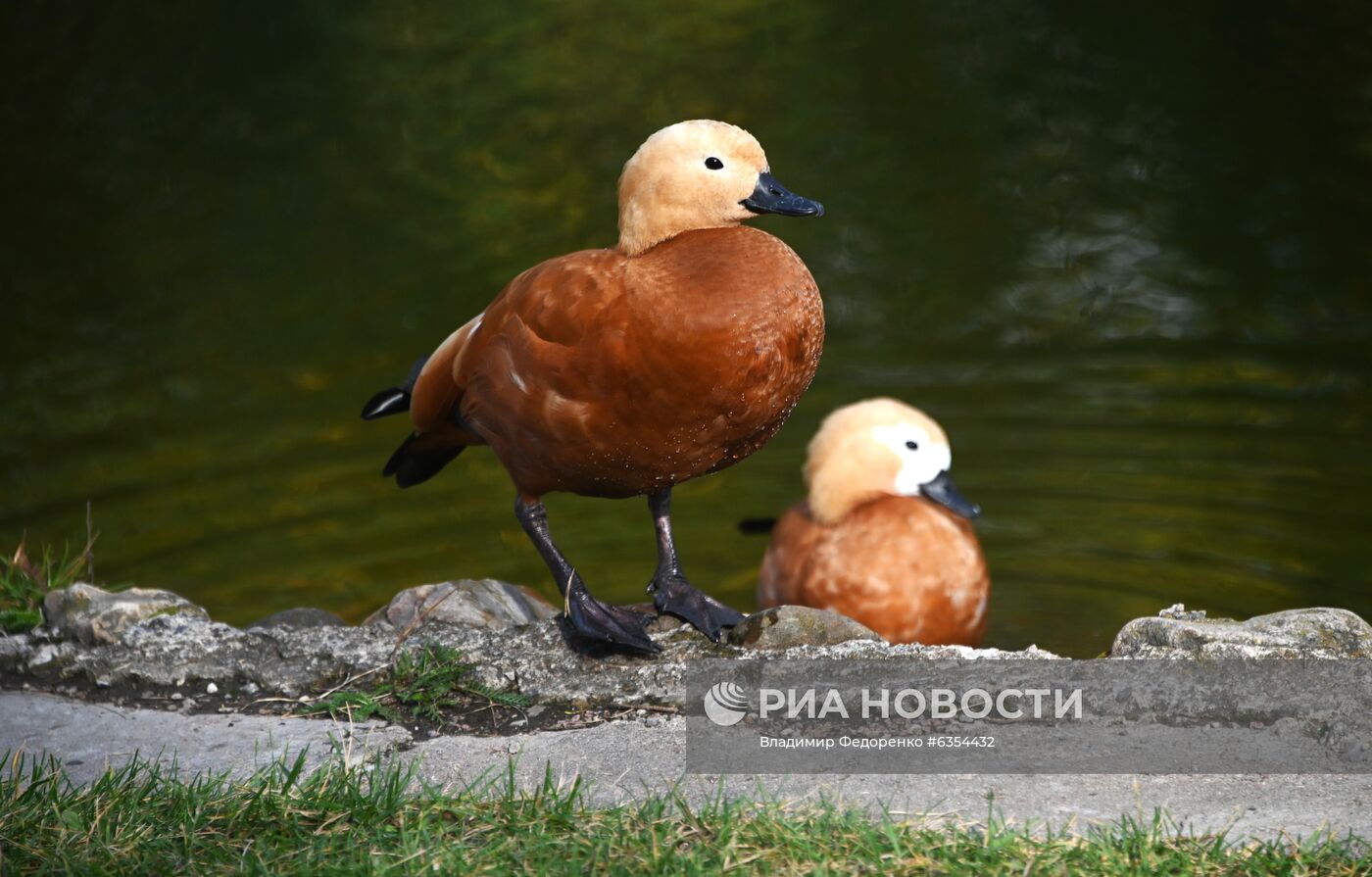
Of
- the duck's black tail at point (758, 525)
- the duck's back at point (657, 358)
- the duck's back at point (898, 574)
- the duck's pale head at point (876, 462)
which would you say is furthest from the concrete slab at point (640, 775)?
the duck's black tail at point (758, 525)

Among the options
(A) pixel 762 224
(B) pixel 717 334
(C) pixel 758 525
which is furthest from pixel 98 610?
(A) pixel 762 224

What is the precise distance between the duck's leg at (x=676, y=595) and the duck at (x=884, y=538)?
1.15 metres

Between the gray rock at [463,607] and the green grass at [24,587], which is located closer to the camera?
the green grass at [24,587]

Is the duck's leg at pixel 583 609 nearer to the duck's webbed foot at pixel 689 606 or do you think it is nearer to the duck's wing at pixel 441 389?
the duck's webbed foot at pixel 689 606

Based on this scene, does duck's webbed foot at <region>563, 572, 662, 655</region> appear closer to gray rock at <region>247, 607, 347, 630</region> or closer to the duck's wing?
the duck's wing

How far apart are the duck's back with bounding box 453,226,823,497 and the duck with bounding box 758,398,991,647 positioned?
1.67 m

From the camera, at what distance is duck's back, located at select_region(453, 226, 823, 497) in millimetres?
3613

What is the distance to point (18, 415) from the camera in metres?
8.23

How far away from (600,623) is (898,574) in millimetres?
1740

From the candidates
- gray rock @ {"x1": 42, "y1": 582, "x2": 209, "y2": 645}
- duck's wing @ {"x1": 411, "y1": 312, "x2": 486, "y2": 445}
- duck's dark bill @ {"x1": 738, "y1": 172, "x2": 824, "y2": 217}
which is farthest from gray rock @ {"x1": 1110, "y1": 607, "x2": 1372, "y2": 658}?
gray rock @ {"x1": 42, "y1": 582, "x2": 209, "y2": 645}

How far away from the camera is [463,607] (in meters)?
4.76

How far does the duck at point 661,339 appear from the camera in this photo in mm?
3623

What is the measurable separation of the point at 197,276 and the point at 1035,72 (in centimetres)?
641

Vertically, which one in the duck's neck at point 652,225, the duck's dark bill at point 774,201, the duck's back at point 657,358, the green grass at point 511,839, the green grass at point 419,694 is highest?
the duck's dark bill at point 774,201
